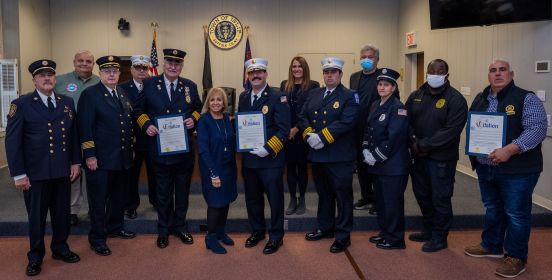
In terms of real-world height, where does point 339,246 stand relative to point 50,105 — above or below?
below

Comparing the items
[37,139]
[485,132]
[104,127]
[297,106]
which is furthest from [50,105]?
[485,132]

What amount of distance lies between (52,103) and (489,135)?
308 centimetres

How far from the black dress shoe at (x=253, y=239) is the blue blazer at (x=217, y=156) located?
40 centimetres

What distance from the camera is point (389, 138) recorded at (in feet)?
11.9

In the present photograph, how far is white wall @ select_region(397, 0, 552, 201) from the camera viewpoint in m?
4.76

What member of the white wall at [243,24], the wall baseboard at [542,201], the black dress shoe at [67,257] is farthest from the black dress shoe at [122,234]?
the white wall at [243,24]

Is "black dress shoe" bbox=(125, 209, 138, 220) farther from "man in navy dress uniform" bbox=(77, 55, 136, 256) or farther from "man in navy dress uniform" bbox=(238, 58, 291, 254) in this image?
"man in navy dress uniform" bbox=(238, 58, 291, 254)

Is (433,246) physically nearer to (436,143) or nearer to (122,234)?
(436,143)

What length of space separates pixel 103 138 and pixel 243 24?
5.24m

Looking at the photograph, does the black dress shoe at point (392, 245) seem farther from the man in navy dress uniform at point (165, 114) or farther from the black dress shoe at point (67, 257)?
the black dress shoe at point (67, 257)

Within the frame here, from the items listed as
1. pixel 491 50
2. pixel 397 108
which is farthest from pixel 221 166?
pixel 491 50

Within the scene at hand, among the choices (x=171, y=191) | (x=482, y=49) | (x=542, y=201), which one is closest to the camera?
(x=171, y=191)

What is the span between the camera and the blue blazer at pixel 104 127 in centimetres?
360

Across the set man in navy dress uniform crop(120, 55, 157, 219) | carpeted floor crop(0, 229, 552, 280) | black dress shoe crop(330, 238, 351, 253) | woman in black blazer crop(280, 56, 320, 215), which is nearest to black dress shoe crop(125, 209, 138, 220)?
man in navy dress uniform crop(120, 55, 157, 219)
